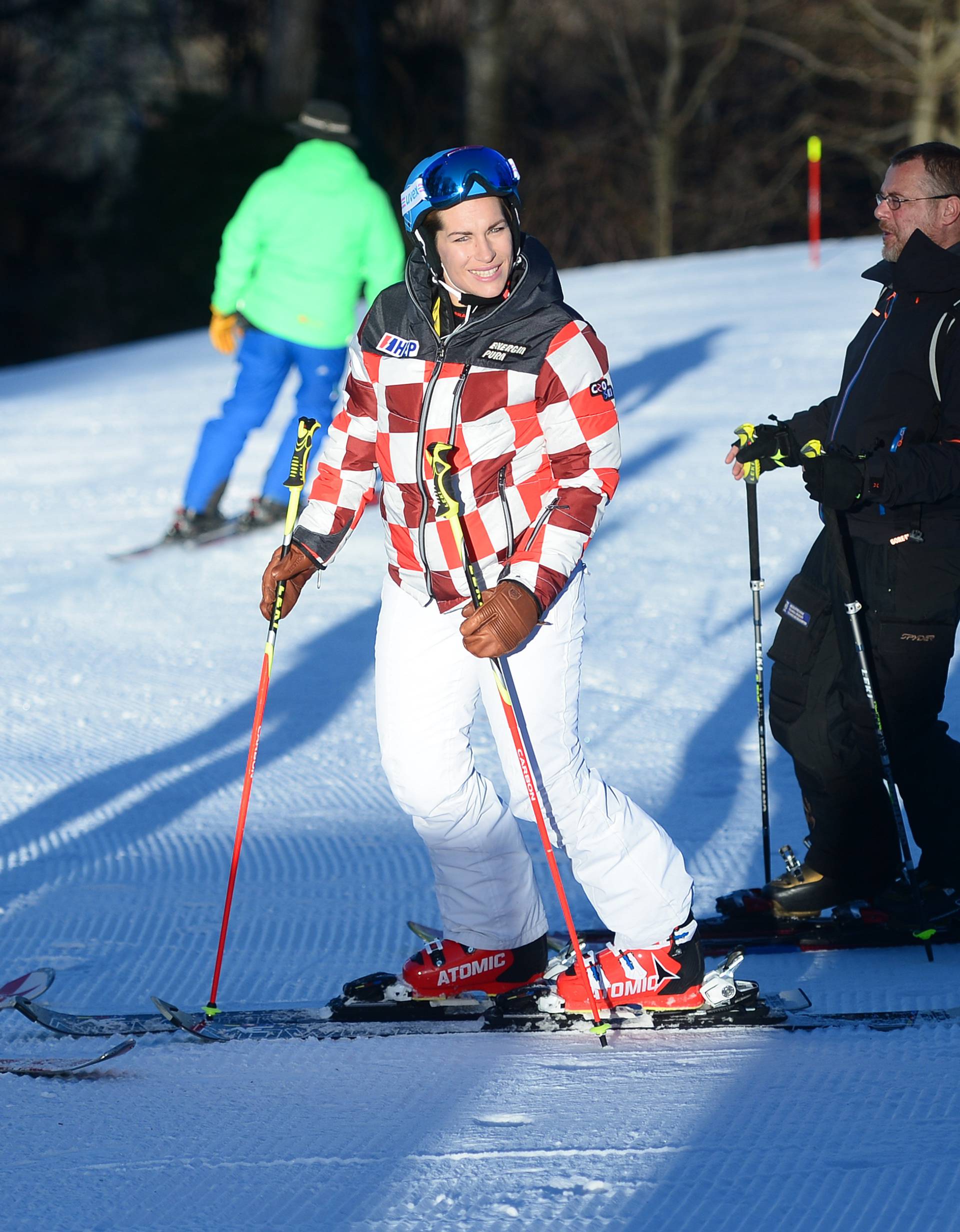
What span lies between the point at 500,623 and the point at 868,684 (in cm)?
96

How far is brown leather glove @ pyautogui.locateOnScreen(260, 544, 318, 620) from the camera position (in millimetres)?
2826

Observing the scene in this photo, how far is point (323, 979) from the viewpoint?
3.14 m

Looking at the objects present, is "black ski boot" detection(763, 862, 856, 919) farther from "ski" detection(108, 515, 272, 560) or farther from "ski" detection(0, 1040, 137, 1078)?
"ski" detection(108, 515, 272, 560)

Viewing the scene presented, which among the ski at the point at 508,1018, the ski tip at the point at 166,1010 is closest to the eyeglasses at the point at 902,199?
the ski at the point at 508,1018

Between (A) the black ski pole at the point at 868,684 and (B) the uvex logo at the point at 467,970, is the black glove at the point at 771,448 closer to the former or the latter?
(A) the black ski pole at the point at 868,684

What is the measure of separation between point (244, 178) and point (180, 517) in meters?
13.9

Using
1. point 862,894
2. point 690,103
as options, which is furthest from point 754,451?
point 690,103

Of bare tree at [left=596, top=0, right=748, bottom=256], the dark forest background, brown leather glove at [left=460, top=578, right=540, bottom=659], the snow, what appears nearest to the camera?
the snow

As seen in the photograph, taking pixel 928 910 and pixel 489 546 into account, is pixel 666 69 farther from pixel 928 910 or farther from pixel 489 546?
pixel 489 546

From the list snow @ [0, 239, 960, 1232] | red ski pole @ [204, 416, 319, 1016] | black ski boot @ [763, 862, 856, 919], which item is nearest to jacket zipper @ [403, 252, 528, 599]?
red ski pole @ [204, 416, 319, 1016]

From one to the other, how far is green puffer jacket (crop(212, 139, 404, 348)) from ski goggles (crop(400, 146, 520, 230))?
3780 millimetres

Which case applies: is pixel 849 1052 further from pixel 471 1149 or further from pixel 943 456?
pixel 943 456

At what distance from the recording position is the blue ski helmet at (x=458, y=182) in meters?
2.49

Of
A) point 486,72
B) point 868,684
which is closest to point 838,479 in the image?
point 868,684
